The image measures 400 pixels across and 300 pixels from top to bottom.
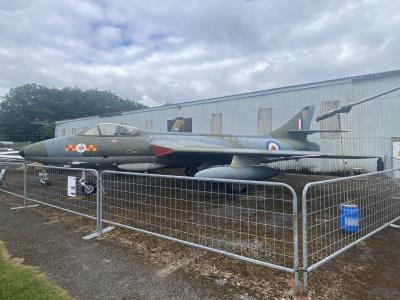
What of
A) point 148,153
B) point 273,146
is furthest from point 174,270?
point 273,146

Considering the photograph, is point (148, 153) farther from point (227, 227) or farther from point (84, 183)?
point (227, 227)

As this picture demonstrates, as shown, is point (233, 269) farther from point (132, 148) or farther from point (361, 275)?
point (132, 148)

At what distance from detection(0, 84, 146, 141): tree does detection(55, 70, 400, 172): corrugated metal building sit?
36.8 metres

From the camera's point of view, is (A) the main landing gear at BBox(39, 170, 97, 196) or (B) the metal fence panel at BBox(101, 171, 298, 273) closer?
(B) the metal fence panel at BBox(101, 171, 298, 273)

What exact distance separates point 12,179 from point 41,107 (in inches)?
2111

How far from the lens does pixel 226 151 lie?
879 centimetres

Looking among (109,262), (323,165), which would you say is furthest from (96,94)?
(109,262)

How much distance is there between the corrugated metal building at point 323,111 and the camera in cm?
1255

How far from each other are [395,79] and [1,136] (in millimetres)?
62756

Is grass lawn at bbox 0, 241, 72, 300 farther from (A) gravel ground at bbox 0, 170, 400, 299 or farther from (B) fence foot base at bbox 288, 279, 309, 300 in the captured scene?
(B) fence foot base at bbox 288, 279, 309, 300

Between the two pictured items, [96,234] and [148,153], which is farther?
[148,153]

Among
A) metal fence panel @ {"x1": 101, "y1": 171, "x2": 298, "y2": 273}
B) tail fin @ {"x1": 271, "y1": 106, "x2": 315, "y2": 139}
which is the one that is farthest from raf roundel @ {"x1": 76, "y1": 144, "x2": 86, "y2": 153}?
tail fin @ {"x1": 271, "y1": 106, "x2": 315, "y2": 139}

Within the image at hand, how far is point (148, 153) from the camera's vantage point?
9656 mm

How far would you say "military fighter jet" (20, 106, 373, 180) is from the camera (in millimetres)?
8188
